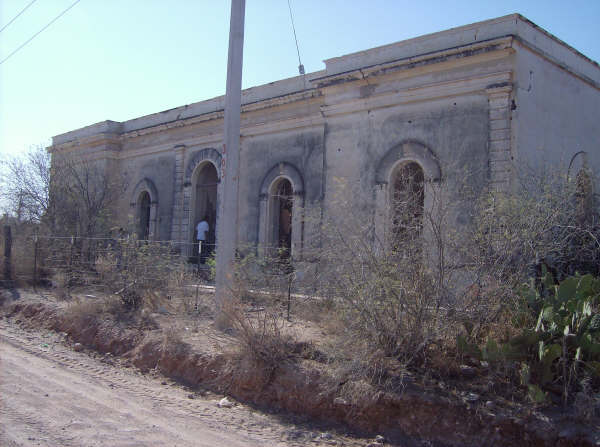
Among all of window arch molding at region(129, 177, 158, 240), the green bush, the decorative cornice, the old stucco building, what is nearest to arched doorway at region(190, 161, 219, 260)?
the old stucco building

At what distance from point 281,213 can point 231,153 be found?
6773mm

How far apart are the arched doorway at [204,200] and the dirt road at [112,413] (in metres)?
9.69

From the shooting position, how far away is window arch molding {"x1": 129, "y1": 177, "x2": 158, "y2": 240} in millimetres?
18016

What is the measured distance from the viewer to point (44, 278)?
43.2ft

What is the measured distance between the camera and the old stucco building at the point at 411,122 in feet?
32.1

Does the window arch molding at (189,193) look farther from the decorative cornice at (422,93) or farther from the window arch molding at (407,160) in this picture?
the window arch molding at (407,160)

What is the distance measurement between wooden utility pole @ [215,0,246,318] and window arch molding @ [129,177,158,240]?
10.3m

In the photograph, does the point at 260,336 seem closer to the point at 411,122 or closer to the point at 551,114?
the point at 411,122

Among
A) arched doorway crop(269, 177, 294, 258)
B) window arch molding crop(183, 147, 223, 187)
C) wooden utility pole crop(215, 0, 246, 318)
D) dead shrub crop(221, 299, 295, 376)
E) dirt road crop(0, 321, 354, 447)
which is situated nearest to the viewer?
dirt road crop(0, 321, 354, 447)

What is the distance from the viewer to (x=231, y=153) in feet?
27.1

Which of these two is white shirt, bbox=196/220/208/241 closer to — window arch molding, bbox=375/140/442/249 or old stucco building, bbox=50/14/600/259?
old stucco building, bbox=50/14/600/259

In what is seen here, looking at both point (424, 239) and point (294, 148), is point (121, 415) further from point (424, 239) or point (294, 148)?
point (294, 148)

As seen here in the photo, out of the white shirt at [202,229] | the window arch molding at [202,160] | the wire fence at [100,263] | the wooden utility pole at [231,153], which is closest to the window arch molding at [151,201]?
the window arch molding at [202,160]

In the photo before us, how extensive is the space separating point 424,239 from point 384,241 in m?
0.52
